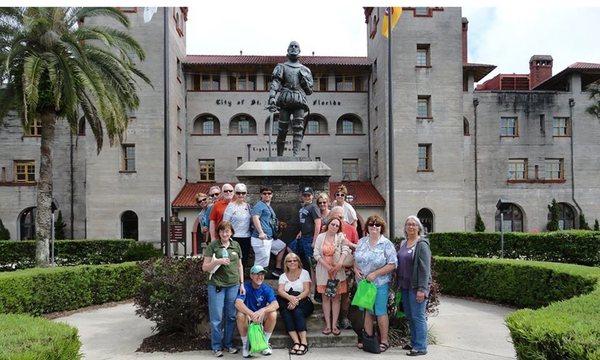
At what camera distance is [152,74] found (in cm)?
2823

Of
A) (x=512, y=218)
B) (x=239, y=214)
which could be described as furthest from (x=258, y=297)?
(x=512, y=218)

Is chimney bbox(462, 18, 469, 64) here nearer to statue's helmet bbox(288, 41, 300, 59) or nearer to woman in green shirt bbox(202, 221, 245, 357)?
statue's helmet bbox(288, 41, 300, 59)

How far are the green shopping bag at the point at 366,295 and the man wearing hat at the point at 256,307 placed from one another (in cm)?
127

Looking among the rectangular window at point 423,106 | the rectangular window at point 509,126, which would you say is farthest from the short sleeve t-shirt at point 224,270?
the rectangular window at point 509,126

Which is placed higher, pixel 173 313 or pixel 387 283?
pixel 387 283

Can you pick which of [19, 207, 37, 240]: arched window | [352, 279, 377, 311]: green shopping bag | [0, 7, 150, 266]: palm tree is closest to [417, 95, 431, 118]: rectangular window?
[0, 7, 150, 266]: palm tree

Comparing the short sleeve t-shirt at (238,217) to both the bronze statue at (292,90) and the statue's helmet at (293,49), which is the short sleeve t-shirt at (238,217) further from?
the statue's helmet at (293,49)

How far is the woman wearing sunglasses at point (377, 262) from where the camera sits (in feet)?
23.6

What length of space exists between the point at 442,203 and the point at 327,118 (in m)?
10.4

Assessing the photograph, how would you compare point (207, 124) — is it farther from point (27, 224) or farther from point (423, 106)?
point (423, 106)

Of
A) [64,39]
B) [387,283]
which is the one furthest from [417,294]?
[64,39]

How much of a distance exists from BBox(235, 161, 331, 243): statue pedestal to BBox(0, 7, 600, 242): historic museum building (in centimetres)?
1877

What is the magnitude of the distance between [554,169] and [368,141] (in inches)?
542

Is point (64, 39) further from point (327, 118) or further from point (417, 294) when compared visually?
point (327, 118)
